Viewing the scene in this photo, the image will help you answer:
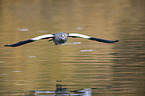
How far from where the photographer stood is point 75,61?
57.5 feet

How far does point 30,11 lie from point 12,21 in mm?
6995

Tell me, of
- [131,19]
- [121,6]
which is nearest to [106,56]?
[131,19]

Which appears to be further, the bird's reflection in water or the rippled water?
the rippled water

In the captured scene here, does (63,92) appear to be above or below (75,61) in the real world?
below

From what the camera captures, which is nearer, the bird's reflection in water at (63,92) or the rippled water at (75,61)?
the bird's reflection in water at (63,92)

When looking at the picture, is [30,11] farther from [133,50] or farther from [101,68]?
[101,68]

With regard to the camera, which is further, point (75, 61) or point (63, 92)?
point (75, 61)

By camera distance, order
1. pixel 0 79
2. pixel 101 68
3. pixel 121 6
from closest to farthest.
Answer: pixel 0 79, pixel 101 68, pixel 121 6

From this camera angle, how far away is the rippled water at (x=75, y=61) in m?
13.8

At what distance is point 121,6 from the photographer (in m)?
44.0

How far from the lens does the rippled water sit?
13766 mm

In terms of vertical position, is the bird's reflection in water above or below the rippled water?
below

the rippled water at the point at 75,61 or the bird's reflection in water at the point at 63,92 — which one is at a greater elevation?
the rippled water at the point at 75,61

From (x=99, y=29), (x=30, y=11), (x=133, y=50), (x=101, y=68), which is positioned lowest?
(x=101, y=68)
